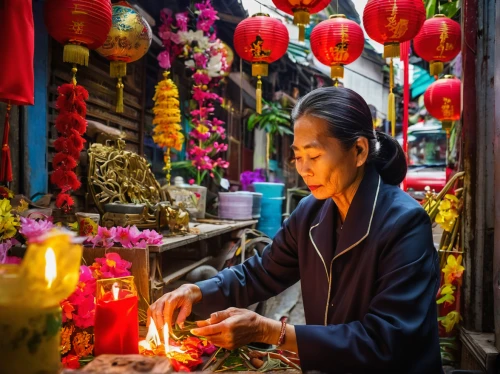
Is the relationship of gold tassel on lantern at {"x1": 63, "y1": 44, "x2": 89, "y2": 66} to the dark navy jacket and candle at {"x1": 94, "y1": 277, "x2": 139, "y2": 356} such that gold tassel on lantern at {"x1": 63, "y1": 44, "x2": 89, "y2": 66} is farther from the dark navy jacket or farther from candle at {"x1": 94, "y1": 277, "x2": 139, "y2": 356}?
candle at {"x1": 94, "y1": 277, "x2": 139, "y2": 356}

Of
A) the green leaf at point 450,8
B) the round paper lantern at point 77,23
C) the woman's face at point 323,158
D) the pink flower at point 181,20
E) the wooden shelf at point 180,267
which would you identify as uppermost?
the green leaf at point 450,8

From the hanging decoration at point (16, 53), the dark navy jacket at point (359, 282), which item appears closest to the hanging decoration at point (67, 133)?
the hanging decoration at point (16, 53)

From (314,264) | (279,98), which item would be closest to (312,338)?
(314,264)

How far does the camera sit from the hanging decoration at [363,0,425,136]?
4195 mm

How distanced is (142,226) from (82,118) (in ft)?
3.31

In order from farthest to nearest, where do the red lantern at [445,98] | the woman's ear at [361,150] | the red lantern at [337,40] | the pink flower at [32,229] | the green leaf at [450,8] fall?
the green leaf at [450,8] → the red lantern at [445,98] → the red lantern at [337,40] → the pink flower at [32,229] → the woman's ear at [361,150]

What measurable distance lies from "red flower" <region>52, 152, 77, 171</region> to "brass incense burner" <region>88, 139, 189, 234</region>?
1.67 feet

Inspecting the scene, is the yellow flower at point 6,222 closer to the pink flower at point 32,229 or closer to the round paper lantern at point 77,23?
the pink flower at point 32,229

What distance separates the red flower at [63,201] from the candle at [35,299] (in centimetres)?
250

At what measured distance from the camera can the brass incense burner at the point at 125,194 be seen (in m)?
3.52

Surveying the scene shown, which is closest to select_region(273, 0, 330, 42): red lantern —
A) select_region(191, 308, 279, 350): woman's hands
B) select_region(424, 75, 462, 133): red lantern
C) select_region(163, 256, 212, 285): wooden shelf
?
select_region(163, 256, 212, 285): wooden shelf

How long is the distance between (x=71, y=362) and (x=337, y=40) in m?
4.21

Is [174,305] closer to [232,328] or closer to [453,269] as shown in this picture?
[232,328]

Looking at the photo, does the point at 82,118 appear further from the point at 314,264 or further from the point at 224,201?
the point at 224,201
